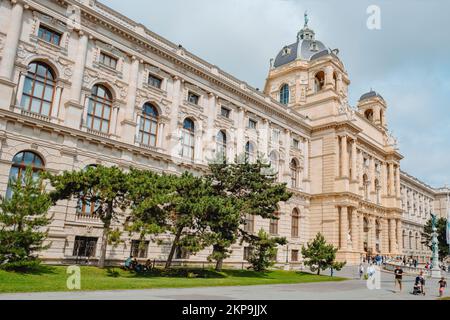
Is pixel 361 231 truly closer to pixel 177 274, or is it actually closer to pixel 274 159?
pixel 274 159

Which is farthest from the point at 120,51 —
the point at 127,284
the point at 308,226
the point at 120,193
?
the point at 308,226

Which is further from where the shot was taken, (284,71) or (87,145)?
(284,71)

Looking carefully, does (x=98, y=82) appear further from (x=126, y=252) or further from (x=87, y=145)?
(x=126, y=252)

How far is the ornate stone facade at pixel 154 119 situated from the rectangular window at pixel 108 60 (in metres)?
0.11

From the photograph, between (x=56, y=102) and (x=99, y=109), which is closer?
(x=56, y=102)

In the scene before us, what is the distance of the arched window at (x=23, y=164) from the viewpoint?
23688 mm

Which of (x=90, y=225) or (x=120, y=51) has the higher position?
(x=120, y=51)

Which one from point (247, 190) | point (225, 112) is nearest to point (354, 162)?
point (225, 112)

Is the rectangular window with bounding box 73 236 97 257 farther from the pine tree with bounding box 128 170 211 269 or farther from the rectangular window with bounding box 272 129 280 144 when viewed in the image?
the rectangular window with bounding box 272 129 280 144

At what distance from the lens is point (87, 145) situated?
27719mm

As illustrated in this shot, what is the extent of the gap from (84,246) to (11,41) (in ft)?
47.9

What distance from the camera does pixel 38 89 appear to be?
26.2m

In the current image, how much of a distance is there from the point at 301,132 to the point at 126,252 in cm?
3207

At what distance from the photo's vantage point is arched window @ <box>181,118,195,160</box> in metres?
35.8
